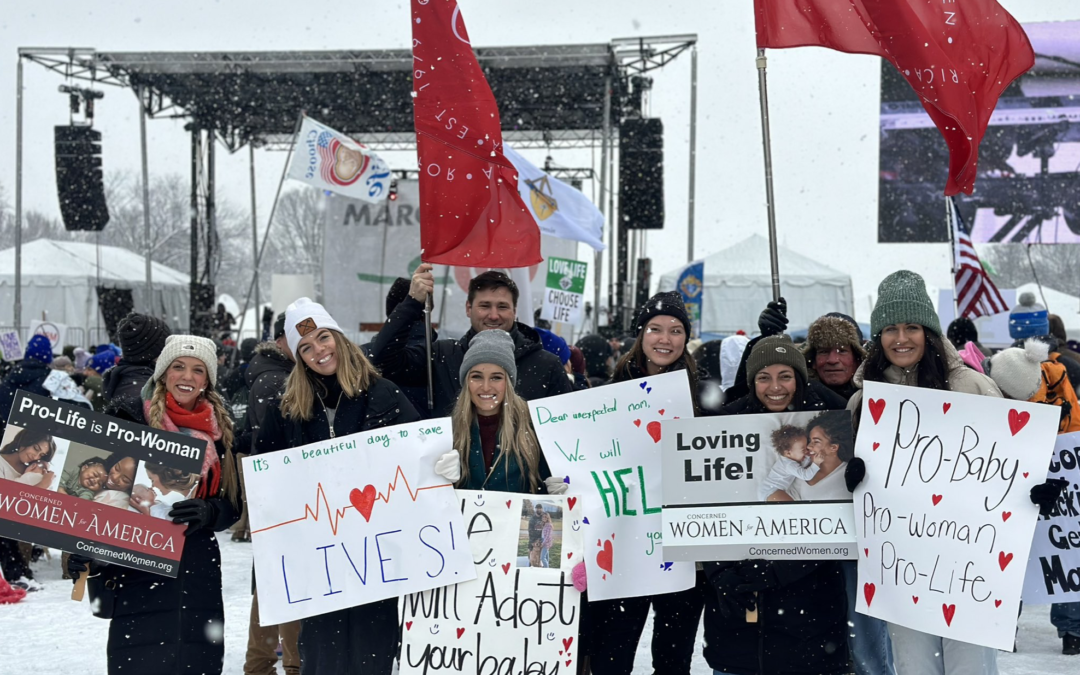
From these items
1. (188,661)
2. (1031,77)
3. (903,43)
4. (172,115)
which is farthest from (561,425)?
(1031,77)

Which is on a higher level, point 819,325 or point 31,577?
point 819,325

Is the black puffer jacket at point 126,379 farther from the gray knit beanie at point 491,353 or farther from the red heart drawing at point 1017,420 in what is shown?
the red heart drawing at point 1017,420

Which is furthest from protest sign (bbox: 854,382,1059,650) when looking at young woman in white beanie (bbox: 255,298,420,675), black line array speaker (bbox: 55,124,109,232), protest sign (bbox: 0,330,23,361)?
black line array speaker (bbox: 55,124,109,232)

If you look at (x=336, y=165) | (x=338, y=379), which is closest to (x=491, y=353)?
(x=338, y=379)

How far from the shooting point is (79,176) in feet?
65.3

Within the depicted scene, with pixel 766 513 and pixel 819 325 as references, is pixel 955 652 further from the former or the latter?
pixel 819 325

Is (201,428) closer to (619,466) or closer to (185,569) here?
(185,569)

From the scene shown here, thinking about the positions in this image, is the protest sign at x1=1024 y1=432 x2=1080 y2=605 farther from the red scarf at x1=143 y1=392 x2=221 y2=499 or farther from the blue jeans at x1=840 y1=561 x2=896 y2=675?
the red scarf at x1=143 y1=392 x2=221 y2=499

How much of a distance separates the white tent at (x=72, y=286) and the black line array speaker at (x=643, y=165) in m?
13.5

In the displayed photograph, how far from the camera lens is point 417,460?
13.1 ft

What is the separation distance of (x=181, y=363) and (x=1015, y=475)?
9.57 feet

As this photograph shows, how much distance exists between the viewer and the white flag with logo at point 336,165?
51.4ft

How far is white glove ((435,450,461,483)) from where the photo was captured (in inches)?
156

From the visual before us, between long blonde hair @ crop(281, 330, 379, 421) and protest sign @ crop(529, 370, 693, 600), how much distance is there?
65cm
